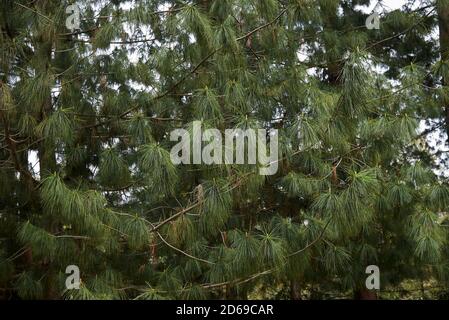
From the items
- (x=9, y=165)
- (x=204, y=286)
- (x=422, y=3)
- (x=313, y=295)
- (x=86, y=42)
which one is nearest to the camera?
(x=204, y=286)

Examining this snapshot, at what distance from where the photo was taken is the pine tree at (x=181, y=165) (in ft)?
11.8

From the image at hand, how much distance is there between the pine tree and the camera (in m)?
3.60

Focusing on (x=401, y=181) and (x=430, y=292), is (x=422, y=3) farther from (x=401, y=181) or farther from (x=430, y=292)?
(x=430, y=292)

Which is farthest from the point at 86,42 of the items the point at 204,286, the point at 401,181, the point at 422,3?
the point at 422,3

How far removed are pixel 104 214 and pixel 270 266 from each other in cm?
114

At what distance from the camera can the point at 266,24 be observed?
447 centimetres

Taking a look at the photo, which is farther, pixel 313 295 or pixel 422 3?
pixel 313 295

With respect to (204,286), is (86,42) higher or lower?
higher

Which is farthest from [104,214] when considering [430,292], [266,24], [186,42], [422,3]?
[430,292]

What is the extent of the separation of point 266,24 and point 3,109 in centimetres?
206

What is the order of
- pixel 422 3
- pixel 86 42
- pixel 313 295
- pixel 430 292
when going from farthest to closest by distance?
1. pixel 430 292
2. pixel 313 295
3. pixel 422 3
4. pixel 86 42

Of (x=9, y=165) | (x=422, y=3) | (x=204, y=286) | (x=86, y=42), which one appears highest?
(x=422, y=3)

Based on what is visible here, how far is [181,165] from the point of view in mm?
3926

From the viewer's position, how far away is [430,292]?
8.98 metres
